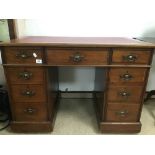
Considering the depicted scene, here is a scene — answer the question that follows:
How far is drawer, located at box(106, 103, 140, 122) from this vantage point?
1.27 meters

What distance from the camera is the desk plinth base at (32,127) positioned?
132 centimetres

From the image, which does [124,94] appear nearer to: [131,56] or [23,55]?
[131,56]

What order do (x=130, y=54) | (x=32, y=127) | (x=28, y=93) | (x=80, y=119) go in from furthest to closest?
(x=80, y=119), (x=32, y=127), (x=28, y=93), (x=130, y=54)

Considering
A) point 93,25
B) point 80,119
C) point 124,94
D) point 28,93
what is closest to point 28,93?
point 28,93

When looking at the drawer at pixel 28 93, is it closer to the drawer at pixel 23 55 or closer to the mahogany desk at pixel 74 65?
the mahogany desk at pixel 74 65

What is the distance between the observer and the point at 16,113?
129cm

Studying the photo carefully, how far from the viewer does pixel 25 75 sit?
115 centimetres

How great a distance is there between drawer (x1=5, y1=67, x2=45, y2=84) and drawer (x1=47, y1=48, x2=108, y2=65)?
0.40 ft

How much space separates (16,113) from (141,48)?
1.03 meters

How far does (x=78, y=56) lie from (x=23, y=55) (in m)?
0.36

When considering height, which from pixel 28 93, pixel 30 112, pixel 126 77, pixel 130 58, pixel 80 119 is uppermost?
pixel 130 58

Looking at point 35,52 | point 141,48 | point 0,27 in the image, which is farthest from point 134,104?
Answer: point 0,27
